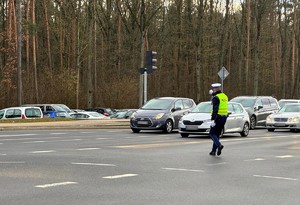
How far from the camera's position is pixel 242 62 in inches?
3093

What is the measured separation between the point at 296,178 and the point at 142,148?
680cm

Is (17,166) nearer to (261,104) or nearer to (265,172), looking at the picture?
(265,172)

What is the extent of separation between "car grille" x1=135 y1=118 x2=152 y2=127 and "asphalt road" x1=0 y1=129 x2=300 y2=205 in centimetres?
780

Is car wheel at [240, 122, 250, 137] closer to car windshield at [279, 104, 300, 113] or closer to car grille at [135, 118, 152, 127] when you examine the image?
car grille at [135, 118, 152, 127]

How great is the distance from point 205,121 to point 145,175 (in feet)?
36.4

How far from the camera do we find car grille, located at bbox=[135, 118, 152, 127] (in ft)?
83.2

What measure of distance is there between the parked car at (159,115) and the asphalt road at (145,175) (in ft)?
25.7

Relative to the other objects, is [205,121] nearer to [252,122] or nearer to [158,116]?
[158,116]

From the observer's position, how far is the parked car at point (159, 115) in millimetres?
25391

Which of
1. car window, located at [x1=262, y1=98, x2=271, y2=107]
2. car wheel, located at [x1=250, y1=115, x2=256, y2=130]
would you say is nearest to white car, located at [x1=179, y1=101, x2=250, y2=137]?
car wheel, located at [x1=250, y1=115, x2=256, y2=130]

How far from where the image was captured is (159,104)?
87.4 feet

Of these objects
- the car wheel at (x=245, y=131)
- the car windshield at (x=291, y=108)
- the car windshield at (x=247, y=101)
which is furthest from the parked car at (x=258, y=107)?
the car wheel at (x=245, y=131)

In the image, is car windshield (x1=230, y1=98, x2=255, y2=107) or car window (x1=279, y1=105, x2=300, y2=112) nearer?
car window (x1=279, y1=105, x2=300, y2=112)

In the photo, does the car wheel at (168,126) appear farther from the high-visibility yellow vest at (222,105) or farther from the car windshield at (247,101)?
the high-visibility yellow vest at (222,105)
